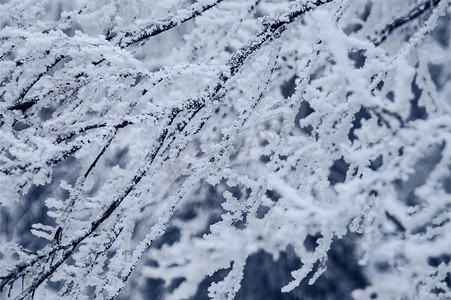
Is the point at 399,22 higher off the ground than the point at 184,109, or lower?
higher

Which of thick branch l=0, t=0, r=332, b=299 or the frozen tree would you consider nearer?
the frozen tree

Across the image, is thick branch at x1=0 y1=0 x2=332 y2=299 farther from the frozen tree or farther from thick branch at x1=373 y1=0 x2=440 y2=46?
thick branch at x1=373 y1=0 x2=440 y2=46

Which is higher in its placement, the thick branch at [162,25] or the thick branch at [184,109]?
the thick branch at [162,25]

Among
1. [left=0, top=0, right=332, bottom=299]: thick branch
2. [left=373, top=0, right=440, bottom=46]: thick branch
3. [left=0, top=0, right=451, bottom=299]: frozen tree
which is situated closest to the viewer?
[left=0, top=0, right=451, bottom=299]: frozen tree

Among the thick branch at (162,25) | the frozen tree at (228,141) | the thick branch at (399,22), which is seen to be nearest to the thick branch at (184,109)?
the frozen tree at (228,141)

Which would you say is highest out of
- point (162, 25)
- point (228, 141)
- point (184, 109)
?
point (162, 25)

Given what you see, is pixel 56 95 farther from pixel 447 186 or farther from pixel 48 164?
pixel 447 186

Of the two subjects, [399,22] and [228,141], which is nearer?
[228,141]

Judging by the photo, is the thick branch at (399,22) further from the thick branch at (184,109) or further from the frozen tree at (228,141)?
the thick branch at (184,109)

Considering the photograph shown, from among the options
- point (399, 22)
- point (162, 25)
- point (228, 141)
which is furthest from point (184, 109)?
point (399, 22)

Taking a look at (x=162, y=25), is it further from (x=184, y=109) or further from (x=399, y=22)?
(x=399, y=22)

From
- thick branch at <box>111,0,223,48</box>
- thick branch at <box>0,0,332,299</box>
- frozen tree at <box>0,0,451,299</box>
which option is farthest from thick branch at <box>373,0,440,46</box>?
thick branch at <box>111,0,223,48</box>
